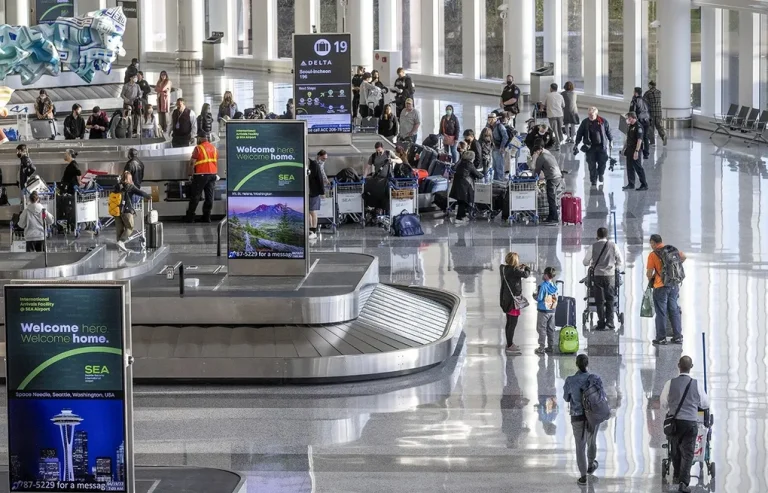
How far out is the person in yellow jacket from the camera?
2408cm

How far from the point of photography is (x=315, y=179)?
74.4 feet

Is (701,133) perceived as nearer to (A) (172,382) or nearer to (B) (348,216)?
(B) (348,216)

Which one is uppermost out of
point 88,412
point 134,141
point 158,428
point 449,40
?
point 449,40

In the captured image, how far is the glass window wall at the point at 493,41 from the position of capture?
45.4 metres

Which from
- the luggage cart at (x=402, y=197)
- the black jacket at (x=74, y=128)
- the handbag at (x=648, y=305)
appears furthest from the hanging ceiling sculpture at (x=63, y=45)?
the handbag at (x=648, y=305)

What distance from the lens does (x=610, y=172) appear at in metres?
29.2

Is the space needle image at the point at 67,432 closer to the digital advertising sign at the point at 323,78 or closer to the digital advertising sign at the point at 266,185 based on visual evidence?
the digital advertising sign at the point at 266,185

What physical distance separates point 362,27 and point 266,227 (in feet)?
108

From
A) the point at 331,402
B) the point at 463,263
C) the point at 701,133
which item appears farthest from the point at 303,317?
the point at 701,133

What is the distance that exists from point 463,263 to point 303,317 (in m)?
5.55

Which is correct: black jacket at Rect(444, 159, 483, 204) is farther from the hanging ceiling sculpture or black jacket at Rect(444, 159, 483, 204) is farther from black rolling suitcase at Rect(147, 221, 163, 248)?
the hanging ceiling sculpture

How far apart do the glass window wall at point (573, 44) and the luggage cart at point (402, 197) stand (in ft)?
63.4

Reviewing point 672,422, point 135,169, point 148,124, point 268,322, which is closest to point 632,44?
point 148,124

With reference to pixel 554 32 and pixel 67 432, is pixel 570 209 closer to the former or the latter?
pixel 67 432
